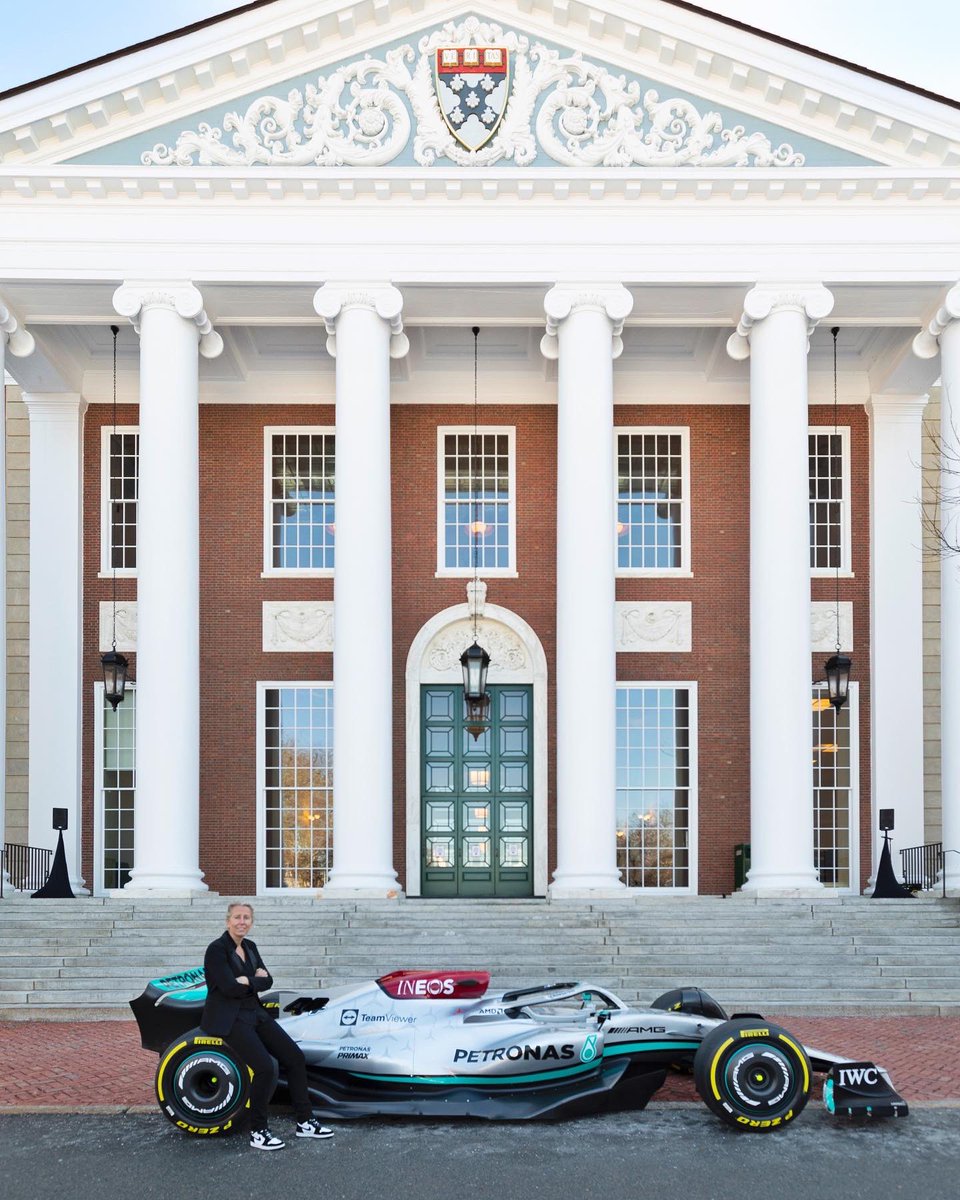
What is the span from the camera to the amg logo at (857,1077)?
10.7 m

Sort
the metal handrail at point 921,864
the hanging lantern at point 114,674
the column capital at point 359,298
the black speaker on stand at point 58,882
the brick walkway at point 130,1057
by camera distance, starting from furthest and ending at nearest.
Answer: the metal handrail at point 921,864 → the hanging lantern at point 114,674 → the column capital at point 359,298 → the black speaker on stand at point 58,882 → the brick walkway at point 130,1057

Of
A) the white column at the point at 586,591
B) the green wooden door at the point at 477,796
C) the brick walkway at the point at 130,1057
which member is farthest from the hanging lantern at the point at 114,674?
the brick walkway at the point at 130,1057

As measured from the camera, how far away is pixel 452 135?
73.3ft

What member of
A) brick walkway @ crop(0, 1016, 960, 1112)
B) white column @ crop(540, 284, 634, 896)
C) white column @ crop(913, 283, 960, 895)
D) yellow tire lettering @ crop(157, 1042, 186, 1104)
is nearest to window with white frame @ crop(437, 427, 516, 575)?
white column @ crop(540, 284, 634, 896)

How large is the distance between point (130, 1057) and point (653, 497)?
15814 mm

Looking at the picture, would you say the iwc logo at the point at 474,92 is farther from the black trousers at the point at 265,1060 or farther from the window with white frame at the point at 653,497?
the black trousers at the point at 265,1060

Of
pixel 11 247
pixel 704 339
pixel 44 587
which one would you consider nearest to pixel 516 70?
pixel 704 339

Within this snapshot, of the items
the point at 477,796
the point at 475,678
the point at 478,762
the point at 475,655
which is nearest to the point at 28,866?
the point at 477,796

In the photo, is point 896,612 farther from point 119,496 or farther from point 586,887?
point 119,496

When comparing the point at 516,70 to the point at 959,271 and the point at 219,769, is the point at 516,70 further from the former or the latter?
the point at 219,769

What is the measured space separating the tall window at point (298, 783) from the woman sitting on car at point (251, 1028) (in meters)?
15.8

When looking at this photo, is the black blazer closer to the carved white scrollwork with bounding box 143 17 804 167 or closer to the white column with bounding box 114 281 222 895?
the white column with bounding box 114 281 222 895

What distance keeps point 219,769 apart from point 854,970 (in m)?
12.1

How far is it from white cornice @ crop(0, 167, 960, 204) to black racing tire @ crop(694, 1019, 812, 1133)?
1498 centimetres
